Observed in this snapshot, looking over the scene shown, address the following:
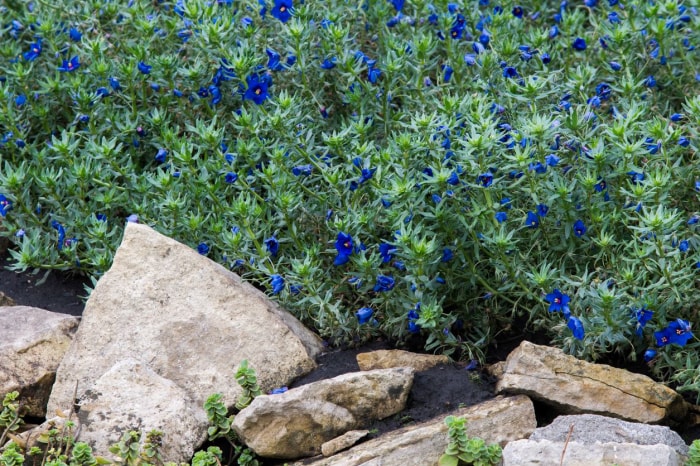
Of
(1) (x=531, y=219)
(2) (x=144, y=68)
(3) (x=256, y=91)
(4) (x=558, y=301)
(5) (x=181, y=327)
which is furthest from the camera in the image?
(2) (x=144, y=68)

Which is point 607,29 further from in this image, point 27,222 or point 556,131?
point 27,222

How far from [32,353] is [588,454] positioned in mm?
2738

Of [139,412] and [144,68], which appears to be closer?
[139,412]

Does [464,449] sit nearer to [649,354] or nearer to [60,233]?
[649,354]

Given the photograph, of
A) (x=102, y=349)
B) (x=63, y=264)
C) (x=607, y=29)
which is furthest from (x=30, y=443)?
(x=607, y=29)

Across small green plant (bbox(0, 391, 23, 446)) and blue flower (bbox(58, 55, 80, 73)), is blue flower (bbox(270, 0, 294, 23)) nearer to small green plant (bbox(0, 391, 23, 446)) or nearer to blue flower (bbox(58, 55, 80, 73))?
blue flower (bbox(58, 55, 80, 73))

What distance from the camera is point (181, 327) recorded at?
481cm

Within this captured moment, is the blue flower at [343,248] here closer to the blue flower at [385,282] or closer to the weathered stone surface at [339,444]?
the blue flower at [385,282]

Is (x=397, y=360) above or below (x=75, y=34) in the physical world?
below

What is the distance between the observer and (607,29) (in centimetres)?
559

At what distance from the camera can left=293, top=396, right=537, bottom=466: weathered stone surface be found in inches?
160

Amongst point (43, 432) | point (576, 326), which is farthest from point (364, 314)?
point (43, 432)

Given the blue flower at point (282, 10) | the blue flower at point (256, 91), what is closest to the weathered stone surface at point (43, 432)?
the blue flower at point (256, 91)

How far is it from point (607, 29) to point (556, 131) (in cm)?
138
